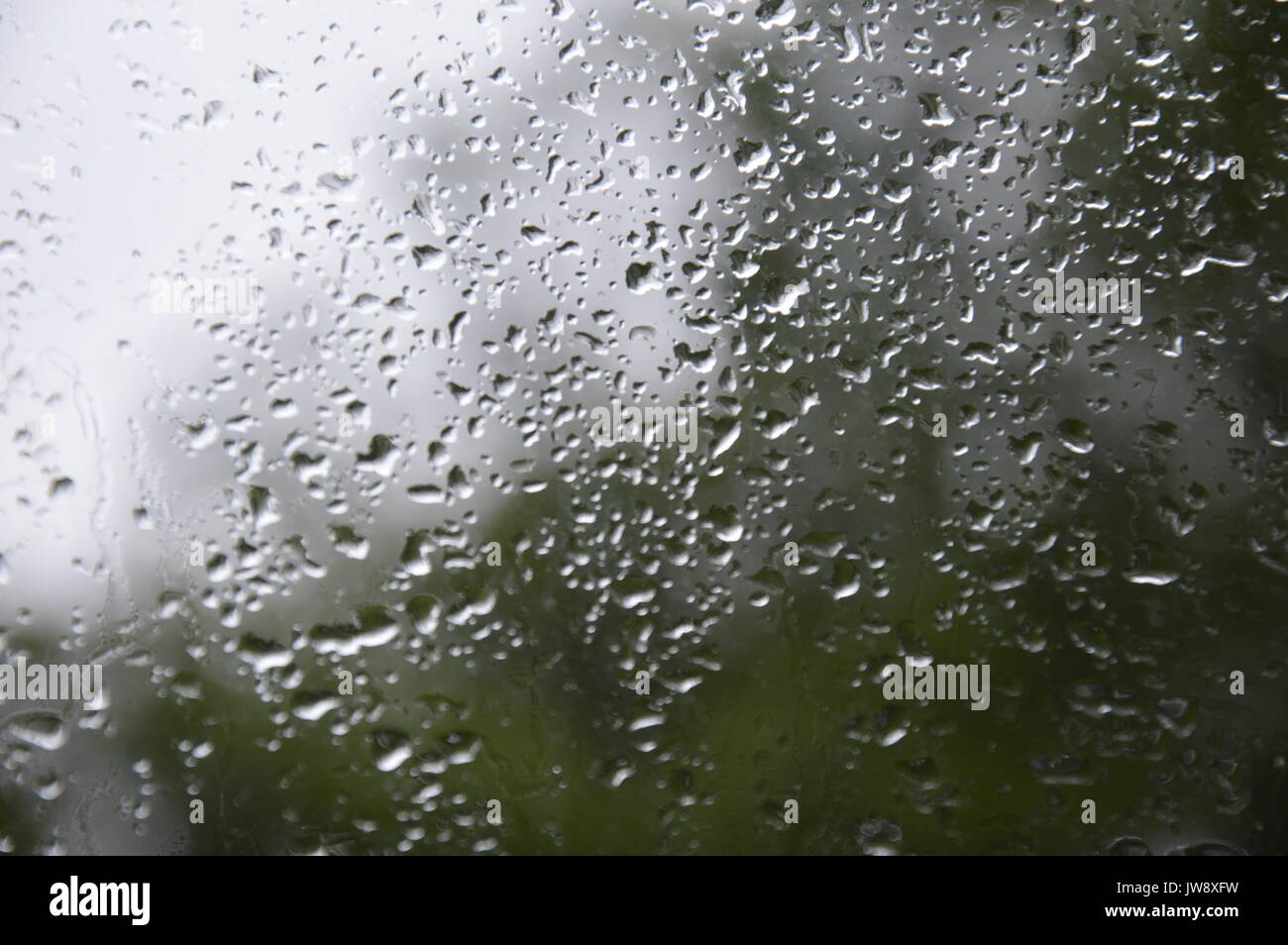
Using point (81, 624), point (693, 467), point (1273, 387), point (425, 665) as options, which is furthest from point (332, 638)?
point (1273, 387)

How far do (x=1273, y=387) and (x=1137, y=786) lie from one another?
371mm

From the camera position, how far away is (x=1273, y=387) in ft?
2.34

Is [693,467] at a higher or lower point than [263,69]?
lower

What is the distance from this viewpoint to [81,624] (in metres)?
0.65

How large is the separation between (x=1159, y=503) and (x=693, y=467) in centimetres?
41
